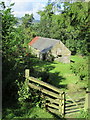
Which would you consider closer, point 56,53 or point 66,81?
point 66,81

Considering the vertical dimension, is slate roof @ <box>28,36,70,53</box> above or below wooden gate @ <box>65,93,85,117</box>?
above

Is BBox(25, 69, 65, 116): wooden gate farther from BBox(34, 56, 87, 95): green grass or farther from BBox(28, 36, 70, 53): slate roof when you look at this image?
BBox(28, 36, 70, 53): slate roof

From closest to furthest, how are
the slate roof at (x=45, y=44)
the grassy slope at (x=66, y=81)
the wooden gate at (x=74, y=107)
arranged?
1. the wooden gate at (x=74, y=107)
2. the grassy slope at (x=66, y=81)
3. the slate roof at (x=45, y=44)

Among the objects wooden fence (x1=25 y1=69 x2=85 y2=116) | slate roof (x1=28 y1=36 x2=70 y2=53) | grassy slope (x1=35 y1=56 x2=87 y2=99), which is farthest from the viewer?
slate roof (x1=28 y1=36 x2=70 y2=53)

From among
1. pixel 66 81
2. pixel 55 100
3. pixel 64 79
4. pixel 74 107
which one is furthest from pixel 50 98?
pixel 64 79

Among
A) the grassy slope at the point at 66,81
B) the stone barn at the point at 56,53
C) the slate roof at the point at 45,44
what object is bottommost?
the grassy slope at the point at 66,81

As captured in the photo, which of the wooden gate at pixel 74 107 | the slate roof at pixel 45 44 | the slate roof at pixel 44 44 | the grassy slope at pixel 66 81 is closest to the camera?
the wooden gate at pixel 74 107

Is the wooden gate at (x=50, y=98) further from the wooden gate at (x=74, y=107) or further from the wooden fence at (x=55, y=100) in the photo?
the wooden gate at (x=74, y=107)

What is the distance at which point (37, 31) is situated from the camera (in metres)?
43.9

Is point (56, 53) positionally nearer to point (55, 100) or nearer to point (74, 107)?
point (74, 107)

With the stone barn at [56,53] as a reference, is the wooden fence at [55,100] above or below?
below

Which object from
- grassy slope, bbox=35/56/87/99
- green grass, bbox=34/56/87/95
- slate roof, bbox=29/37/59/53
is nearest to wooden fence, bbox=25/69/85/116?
grassy slope, bbox=35/56/87/99

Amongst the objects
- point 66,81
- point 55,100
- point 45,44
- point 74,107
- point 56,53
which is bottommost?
point 66,81

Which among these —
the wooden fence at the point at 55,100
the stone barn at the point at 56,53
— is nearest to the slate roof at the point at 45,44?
the stone barn at the point at 56,53
